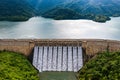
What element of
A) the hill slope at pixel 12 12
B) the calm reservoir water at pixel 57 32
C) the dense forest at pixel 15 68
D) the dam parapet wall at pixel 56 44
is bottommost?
the dense forest at pixel 15 68

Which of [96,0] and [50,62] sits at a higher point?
[96,0]

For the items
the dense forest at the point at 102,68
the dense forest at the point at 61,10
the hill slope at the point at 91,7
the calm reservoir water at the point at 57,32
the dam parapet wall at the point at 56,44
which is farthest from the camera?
the hill slope at the point at 91,7

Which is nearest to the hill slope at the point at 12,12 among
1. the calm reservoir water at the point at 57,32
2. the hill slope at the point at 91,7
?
the calm reservoir water at the point at 57,32

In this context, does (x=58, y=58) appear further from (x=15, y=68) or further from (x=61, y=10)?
(x=61, y=10)

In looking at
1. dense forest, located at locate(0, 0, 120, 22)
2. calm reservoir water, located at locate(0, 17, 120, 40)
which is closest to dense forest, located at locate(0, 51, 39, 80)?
calm reservoir water, located at locate(0, 17, 120, 40)

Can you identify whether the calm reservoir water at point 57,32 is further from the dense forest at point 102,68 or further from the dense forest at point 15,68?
the dense forest at point 102,68

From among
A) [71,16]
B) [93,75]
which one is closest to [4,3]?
[71,16]

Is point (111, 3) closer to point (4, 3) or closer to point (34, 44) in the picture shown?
point (4, 3)

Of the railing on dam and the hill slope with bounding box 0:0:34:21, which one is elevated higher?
the hill slope with bounding box 0:0:34:21

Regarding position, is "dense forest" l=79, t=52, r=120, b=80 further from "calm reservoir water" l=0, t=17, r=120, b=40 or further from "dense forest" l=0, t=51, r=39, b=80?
"calm reservoir water" l=0, t=17, r=120, b=40
